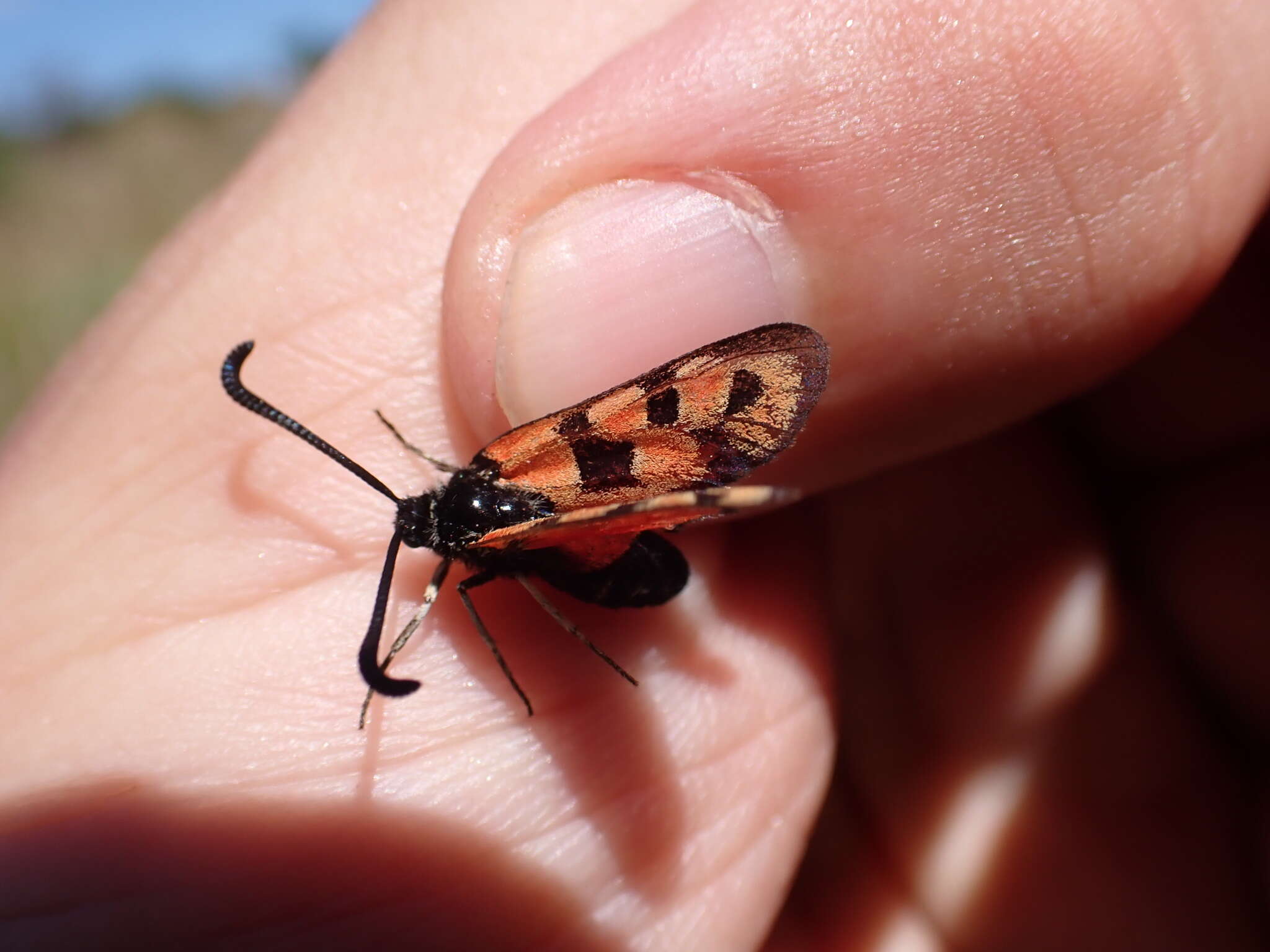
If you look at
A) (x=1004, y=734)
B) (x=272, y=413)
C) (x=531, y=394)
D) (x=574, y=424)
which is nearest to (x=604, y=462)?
(x=574, y=424)

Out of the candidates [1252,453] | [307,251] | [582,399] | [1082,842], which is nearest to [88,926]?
[582,399]

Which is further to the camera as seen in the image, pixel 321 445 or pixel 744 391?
pixel 321 445

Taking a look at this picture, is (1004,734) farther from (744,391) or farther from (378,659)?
(378,659)

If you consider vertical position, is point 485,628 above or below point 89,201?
below

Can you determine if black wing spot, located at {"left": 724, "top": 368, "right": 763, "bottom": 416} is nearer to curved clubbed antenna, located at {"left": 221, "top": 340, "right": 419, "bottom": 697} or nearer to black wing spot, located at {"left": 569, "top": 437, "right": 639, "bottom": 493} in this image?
black wing spot, located at {"left": 569, "top": 437, "right": 639, "bottom": 493}

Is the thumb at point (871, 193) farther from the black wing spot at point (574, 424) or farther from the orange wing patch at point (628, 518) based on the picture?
the orange wing patch at point (628, 518)

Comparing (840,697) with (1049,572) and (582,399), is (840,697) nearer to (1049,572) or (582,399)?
(1049,572)
